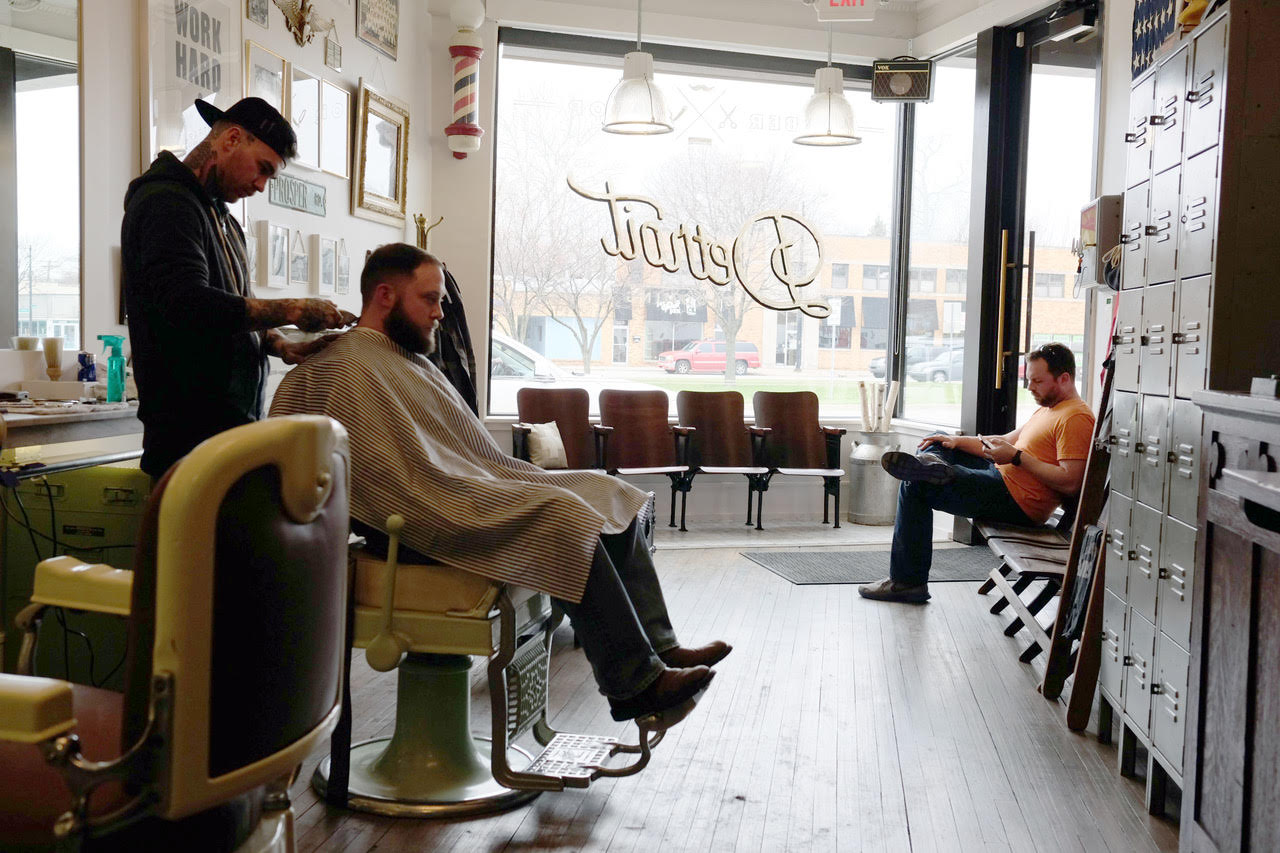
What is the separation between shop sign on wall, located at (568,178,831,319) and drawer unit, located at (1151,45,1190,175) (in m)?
4.25

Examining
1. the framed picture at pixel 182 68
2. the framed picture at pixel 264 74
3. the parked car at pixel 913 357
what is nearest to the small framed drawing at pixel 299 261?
the framed picture at pixel 264 74

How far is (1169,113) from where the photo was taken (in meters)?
2.65

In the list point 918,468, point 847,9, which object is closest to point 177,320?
point 918,468

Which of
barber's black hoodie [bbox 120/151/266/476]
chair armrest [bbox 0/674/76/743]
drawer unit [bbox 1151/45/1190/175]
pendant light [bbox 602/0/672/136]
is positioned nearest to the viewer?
chair armrest [bbox 0/674/76/743]

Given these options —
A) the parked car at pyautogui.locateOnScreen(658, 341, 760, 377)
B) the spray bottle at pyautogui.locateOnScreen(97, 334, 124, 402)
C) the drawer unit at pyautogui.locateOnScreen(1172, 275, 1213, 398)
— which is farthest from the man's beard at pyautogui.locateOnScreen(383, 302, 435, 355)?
the parked car at pyautogui.locateOnScreen(658, 341, 760, 377)

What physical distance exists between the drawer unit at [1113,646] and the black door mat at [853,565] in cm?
199

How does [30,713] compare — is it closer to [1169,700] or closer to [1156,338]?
[1169,700]

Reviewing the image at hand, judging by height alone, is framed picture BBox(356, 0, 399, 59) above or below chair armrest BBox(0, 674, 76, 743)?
above

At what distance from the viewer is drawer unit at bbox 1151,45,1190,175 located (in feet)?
8.41

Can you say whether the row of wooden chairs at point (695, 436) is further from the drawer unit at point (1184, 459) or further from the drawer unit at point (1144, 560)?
the drawer unit at point (1184, 459)

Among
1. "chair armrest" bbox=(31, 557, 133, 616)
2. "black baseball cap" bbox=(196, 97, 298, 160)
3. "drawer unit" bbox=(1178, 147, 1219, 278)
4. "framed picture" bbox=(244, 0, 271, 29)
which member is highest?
"framed picture" bbox=(244, 0, 271, 29)

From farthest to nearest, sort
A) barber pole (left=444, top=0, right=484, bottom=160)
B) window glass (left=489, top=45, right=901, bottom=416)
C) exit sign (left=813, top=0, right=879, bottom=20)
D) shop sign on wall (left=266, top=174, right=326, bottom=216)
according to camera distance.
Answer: window glass (left=489, top=45, right=901, bottom=416) < barber pole (left=444, top=0, right=484, bottom=160) < exit sign (left=813, top=0, right=879, bottom=20) < shop sign on wall (left=266, top=174, right=326, bottom=216)

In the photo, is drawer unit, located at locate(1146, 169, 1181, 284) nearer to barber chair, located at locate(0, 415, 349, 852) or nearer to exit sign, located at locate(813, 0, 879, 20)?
barber chair, located at locate(0, 415, 349, 852)

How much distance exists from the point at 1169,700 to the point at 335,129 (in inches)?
162
